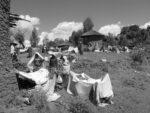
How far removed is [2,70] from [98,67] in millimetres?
7716

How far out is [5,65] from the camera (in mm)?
4473

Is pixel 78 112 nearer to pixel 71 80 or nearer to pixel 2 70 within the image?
pixel 71 80

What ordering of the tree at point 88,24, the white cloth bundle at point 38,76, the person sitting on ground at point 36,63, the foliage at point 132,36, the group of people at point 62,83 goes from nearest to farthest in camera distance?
the group of people at point 62,83
the white cloth bundle at point 38,76
the person sitting on ground at point 36,63
the foliage at point 132,36
the tree at point 88,24

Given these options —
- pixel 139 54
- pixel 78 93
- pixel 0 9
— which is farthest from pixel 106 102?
pixel 139 54

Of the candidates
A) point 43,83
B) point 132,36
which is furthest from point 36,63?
point 132,36

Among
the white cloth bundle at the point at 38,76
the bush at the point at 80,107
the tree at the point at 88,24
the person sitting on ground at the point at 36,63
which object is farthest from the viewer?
the tree at the point at 88,24

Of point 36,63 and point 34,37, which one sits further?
point 34,37

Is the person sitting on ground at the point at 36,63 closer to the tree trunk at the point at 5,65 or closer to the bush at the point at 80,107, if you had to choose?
the tree trunk at the point at 5,65

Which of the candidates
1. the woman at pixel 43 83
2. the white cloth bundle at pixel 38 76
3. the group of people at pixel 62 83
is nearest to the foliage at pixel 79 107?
the group of people at pixel 62 83

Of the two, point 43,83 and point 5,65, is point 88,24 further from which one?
point 5,65

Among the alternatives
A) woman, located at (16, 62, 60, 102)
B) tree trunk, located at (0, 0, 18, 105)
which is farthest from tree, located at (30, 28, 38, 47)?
tree trunk, located at (0, 0, 18, 105)

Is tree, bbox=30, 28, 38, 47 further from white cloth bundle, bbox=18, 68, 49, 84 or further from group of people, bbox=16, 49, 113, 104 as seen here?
white cloth bundle, bbox=18, 68, 49, 84

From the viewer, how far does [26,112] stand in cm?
387

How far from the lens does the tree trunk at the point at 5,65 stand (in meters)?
4.27
